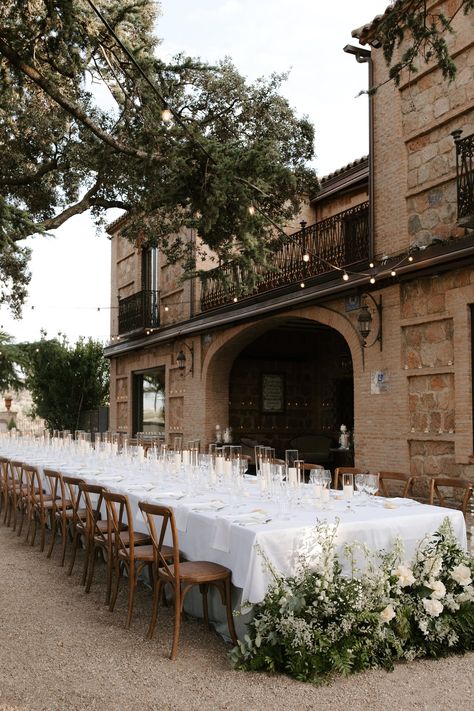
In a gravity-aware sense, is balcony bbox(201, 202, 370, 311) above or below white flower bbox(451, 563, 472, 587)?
above

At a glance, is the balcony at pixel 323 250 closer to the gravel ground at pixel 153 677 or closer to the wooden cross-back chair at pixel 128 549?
the wooden cross-back chair at pixel 128 549

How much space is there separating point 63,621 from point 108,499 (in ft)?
2.98

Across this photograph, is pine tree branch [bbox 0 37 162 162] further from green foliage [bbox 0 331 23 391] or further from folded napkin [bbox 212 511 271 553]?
green foliage [bbox 0 331 23 391]

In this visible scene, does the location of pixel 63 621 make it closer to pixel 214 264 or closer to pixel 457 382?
pixel 457 382

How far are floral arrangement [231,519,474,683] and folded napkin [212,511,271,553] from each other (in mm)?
393

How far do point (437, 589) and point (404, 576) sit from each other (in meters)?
0.24

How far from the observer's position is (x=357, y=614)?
408 centimetres

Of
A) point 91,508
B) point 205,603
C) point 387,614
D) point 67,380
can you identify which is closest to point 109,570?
point 91,508

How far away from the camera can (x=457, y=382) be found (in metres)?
8.96

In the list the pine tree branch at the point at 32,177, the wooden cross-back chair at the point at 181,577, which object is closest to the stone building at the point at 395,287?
the pine tree branch at the point at 32,177

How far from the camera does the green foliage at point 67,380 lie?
76.0 feet

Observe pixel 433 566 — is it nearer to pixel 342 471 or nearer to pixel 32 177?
pixel 342 471

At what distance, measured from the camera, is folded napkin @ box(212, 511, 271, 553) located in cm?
447

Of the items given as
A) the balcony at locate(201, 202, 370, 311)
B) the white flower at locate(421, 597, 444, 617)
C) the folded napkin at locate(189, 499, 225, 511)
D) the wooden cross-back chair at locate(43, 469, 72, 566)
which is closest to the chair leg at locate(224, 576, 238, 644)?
the folded napkin at locate(189, 499, 225, 511)
